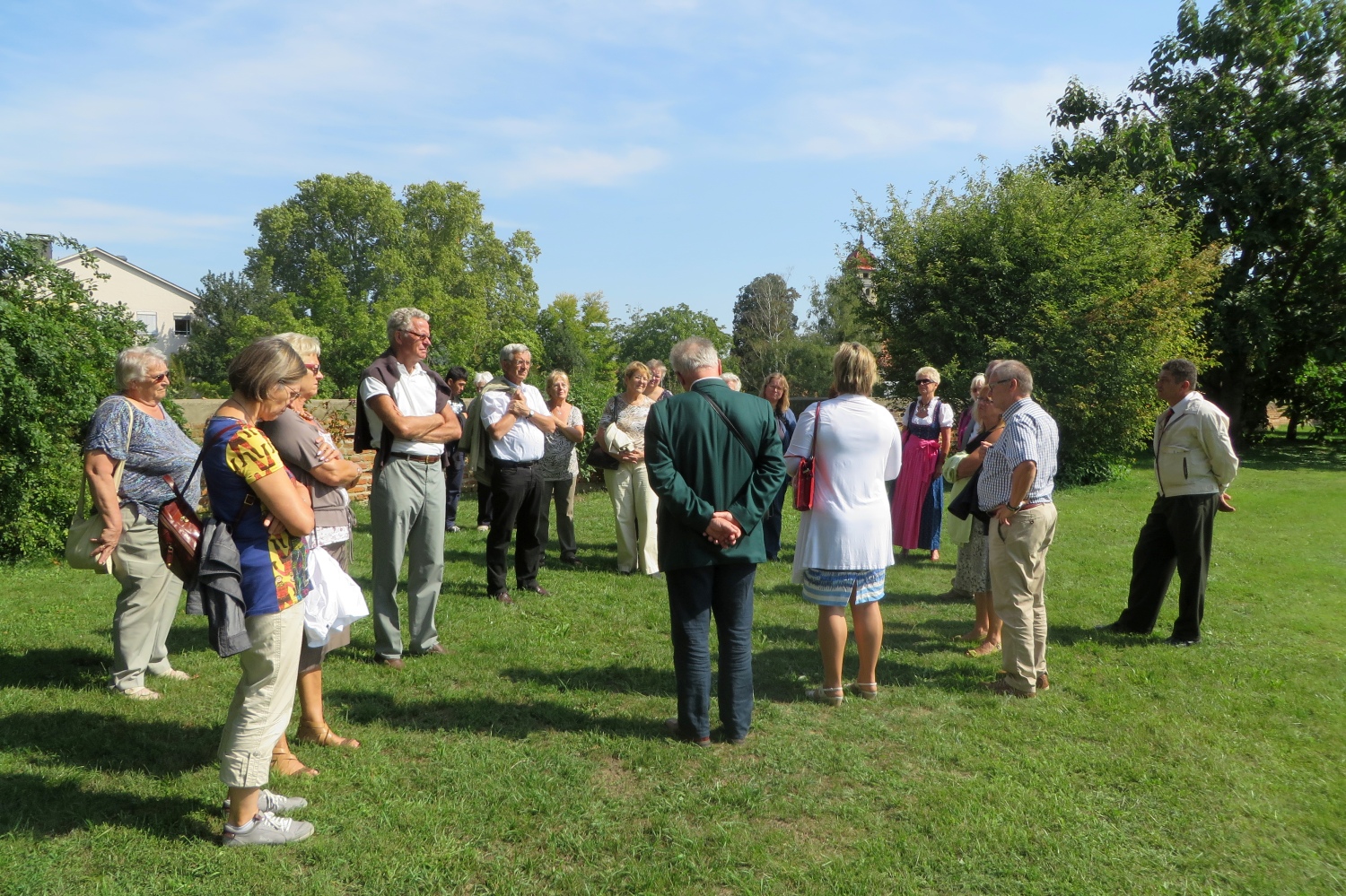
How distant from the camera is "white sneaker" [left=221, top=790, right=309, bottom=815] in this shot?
3553 millimetres

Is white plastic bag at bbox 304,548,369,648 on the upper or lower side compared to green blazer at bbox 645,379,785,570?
lower

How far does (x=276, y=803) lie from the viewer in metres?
3.60

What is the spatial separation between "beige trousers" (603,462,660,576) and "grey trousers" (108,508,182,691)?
424 centimetres

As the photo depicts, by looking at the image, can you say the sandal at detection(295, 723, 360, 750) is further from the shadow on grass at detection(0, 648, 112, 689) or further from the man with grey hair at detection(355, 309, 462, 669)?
the shadow on grass at detection(0, 648, 112, 689)

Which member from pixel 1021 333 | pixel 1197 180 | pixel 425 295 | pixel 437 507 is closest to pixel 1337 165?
pixel 1197 180

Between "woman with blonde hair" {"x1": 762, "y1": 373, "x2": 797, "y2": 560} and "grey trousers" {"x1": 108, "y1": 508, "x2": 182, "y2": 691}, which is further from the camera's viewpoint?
"woman with blonde hair" {"x1": 762, "y1": 373, "x2": 797, "y2": 560}

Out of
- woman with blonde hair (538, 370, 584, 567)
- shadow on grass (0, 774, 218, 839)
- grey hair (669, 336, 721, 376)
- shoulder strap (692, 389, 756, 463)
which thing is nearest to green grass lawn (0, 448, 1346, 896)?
shadow on grass (0, 774, 218, 839)

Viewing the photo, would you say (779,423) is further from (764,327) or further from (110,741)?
(764,327)

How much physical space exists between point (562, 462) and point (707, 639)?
4622 millimetres

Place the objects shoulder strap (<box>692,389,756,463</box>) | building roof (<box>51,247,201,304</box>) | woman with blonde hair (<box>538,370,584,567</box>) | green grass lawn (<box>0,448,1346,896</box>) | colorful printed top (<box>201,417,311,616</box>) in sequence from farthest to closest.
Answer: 1. building roof (<box>51,247,201,304</box>)
2. woman with blonde hair (<box>538,370,584,567</box>)
3. shoulder strap (<box>692,389,756,463</box>)
4. green grass lawn (<box>0,448,1346,896</box>)
5. colorful printed top (<box>201,417,311,616</box>)

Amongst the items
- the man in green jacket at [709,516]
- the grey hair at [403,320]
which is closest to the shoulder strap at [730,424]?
the man in green jacket at [709,516]

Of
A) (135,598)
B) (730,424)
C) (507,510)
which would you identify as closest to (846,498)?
(730,424)

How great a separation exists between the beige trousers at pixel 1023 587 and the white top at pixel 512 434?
11.7 feet

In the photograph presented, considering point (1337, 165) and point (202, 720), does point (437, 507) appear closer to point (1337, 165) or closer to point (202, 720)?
point (202, 720)
